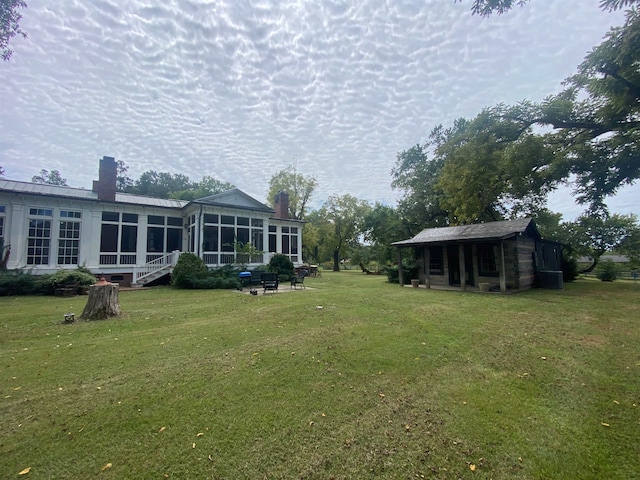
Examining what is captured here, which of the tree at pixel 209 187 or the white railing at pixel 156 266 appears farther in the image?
the tree at pixel 209 187

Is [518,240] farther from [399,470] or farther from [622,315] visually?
[399,470]

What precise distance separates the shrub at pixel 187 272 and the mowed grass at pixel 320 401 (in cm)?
781

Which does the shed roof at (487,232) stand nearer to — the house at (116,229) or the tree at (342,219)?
the house at (116,229)

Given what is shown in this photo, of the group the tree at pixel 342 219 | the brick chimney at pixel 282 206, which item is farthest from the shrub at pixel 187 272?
the tree at pixel 342 219

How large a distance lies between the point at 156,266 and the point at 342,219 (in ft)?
89.1

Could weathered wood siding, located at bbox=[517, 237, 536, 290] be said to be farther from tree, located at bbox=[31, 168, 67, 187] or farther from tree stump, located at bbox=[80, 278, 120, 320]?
tree, located at bbox=[31, 168, 67, 187]

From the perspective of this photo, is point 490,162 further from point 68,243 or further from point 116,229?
point 68,243

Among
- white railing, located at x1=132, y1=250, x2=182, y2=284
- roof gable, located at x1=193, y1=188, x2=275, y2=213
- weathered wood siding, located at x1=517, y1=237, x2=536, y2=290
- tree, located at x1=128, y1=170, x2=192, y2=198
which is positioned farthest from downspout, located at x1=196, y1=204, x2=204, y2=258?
tree, located at x1=128, y1=170, x2=192, y2=198

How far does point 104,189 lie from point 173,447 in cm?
1942

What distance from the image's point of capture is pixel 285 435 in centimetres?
272

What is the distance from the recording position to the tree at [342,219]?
40031mm

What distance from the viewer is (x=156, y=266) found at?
56.3 feet

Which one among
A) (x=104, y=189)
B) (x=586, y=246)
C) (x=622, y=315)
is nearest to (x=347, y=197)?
(x=586, y=246)

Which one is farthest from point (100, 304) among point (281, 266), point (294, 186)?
point (294, 186)
